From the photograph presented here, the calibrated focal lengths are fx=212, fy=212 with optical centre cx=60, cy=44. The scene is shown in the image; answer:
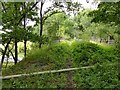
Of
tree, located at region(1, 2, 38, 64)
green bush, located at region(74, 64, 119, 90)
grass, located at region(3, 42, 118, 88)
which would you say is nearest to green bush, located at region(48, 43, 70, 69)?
grass, located at region(3, 42, 118, 88)

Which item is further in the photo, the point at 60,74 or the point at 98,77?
the point at 60,74

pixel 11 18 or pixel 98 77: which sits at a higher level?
pixel 11 18

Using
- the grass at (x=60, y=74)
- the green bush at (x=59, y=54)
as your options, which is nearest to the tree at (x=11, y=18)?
the grass at (x=60, y=74)

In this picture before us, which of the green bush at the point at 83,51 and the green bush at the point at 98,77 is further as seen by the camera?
the green bush at the point at 83,51

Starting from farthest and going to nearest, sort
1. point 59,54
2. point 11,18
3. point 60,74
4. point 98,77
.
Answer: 1. point 59,54
2. point 60,74
3. point 98,77
4. point 11,18

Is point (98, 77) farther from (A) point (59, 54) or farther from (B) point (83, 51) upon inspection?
(A) point (59, 54)

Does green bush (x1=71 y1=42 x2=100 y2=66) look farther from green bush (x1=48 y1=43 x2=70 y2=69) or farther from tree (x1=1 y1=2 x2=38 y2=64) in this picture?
tree (x1=1 y1=2 x2=38 y2=64)

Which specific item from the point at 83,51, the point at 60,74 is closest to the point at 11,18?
the point at 60,74

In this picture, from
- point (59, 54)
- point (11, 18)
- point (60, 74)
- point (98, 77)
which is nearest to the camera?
point (11, 18)

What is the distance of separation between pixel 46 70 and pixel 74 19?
1747 millimetres

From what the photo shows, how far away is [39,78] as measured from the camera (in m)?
3.59

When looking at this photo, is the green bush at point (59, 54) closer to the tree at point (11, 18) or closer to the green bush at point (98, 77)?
the green bush at point (98, 77)

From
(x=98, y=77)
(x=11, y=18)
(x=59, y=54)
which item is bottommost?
(x=98, y=77)

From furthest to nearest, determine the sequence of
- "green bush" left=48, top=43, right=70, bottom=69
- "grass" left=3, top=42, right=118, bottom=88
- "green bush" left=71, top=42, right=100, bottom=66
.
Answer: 1. "green bush" left=71, top=42, right=100, bottom=66
2. "green bush" left=48, top=43, right=70, bottom=69
3. "grass" left=3, top=42, right=118, bottom=88
